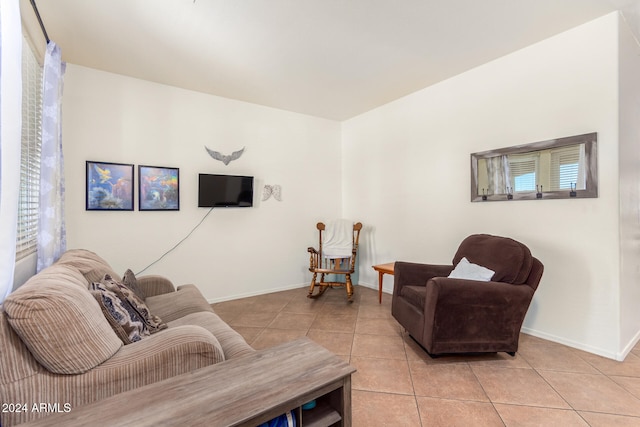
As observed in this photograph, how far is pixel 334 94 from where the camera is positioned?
3.81 m

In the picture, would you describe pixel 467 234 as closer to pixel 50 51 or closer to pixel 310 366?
pixel 310 366

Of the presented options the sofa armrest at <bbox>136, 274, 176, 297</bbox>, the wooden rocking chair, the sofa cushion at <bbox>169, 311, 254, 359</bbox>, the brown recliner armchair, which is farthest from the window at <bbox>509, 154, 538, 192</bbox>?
the sofa armrest at <bbox>136, 274, 176, 297</bbox>

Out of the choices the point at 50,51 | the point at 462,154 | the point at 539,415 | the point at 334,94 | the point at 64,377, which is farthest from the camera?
the point at 334,94

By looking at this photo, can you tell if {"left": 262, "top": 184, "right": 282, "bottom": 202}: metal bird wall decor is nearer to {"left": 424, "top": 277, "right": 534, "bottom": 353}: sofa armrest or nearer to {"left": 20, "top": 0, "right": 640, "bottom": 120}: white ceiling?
{"left": 20, "top": 0, "right": 640, "bottom": 120}: white ceiling

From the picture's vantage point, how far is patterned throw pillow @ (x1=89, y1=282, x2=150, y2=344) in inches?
54.2

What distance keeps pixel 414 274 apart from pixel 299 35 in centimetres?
239

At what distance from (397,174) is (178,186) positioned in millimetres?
2831

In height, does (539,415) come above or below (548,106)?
below

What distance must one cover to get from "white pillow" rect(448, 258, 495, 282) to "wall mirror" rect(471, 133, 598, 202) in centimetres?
87

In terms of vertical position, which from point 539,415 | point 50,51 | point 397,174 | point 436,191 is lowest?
point 539,415

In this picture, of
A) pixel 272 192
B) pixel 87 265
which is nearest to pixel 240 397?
pixel 87 265

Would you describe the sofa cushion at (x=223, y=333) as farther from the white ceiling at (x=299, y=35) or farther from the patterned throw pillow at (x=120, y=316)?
the white ceiling at (x=299, y=35)

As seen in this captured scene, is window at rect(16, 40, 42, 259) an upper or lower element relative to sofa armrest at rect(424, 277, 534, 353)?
upper

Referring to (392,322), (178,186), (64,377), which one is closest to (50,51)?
(178,186)
